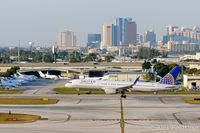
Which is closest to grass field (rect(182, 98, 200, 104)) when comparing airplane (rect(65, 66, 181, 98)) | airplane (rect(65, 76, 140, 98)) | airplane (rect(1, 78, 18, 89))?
airplane (rect(65, 66, 181, 98))

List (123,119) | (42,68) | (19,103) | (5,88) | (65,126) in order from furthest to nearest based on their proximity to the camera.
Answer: (42,68)
(5,88)
(19,103)
(123,119)
(65,126)

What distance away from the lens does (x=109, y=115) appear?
6819 cm

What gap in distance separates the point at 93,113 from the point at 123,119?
7600 mm

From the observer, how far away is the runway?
187 feet

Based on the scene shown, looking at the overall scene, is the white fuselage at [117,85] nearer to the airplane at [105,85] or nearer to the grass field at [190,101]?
the airplane at [105,85]

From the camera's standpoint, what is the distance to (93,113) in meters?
70.3

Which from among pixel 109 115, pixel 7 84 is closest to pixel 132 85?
pixel 109 115

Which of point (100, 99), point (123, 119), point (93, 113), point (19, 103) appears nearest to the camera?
point (123, 119)

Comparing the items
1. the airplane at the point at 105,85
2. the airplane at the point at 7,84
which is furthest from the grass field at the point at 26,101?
the airplane at the point at 7,84

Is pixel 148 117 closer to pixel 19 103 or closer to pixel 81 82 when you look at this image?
pixel 19 103

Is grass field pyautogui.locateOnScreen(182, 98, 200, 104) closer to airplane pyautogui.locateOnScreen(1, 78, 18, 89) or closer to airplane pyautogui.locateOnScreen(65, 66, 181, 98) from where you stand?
airplane pyautogui.locateOnScreen(65, 66, 181, 98)

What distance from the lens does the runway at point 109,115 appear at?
2242 inches

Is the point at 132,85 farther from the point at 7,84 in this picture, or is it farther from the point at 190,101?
the point at 7,84

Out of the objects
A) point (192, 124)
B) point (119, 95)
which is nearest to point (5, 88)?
point (119, 95)
